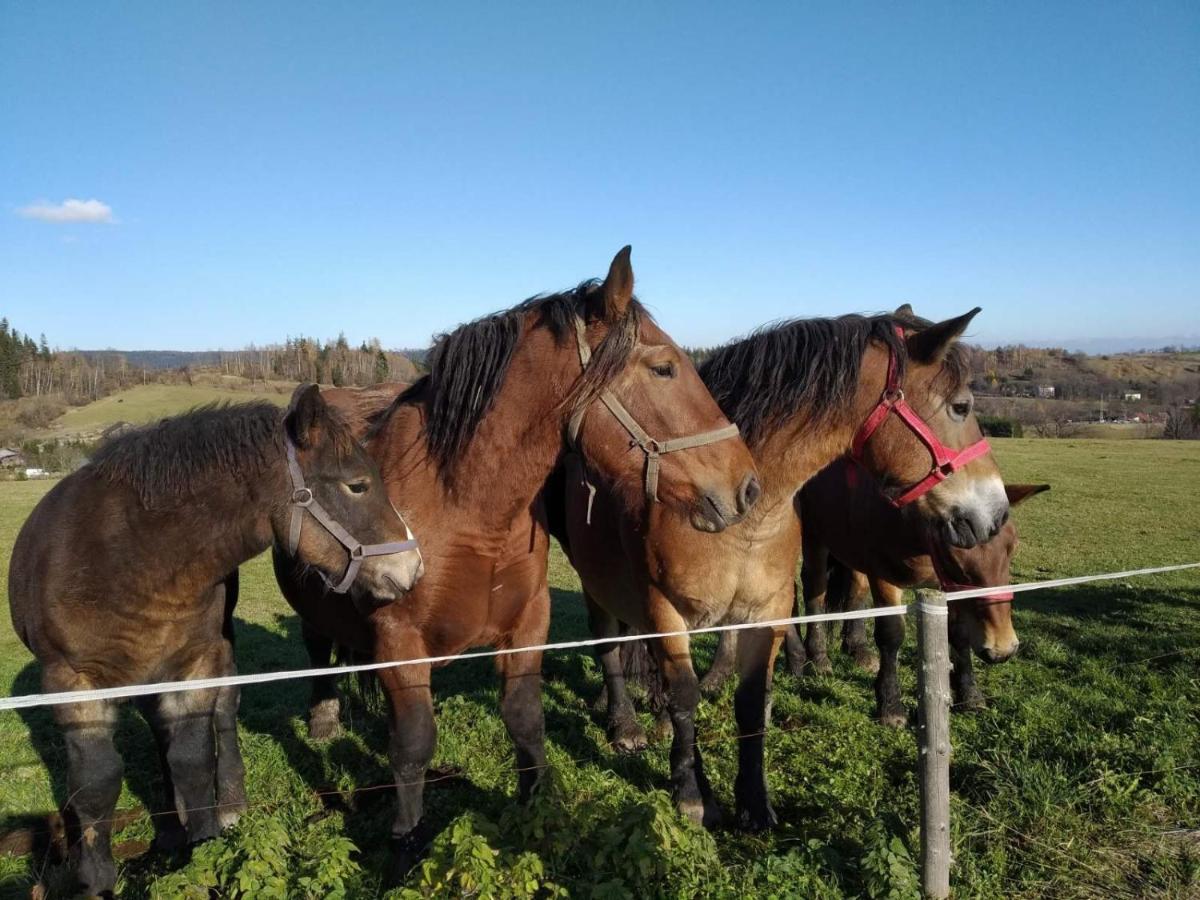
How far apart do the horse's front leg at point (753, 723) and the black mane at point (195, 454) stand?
2554 millimetres

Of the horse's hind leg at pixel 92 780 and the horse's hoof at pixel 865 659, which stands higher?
the horse's hind leg at pixel 92 780

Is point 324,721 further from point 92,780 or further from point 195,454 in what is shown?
point 195,454

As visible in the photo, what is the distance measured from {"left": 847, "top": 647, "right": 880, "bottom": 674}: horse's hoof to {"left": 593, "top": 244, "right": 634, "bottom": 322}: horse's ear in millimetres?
4413

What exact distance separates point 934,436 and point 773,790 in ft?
6.91

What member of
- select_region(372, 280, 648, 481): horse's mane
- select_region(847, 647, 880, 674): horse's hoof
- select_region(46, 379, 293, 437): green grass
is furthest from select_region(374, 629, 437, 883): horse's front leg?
select_region(46, 379, 293, 437): green grass

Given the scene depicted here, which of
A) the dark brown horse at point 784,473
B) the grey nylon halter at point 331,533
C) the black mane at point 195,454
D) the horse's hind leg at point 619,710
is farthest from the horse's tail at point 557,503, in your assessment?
the black mane at point 195,454

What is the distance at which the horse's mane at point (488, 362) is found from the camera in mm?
2742

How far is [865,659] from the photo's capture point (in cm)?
598

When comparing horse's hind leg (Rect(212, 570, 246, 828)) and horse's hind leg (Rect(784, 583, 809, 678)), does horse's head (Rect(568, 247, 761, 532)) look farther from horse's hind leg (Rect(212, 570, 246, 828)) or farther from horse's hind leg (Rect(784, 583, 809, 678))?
horse's hind leg (Rect(784, 583, 809, 678))

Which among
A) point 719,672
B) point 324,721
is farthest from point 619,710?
point 324,721

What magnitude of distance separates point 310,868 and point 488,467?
1587 mm

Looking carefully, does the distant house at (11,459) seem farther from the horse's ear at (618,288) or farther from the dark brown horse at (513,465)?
the horse's ear at (618,288)

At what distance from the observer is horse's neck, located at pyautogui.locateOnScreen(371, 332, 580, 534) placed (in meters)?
2.87

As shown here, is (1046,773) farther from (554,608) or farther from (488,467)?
(554,608)
